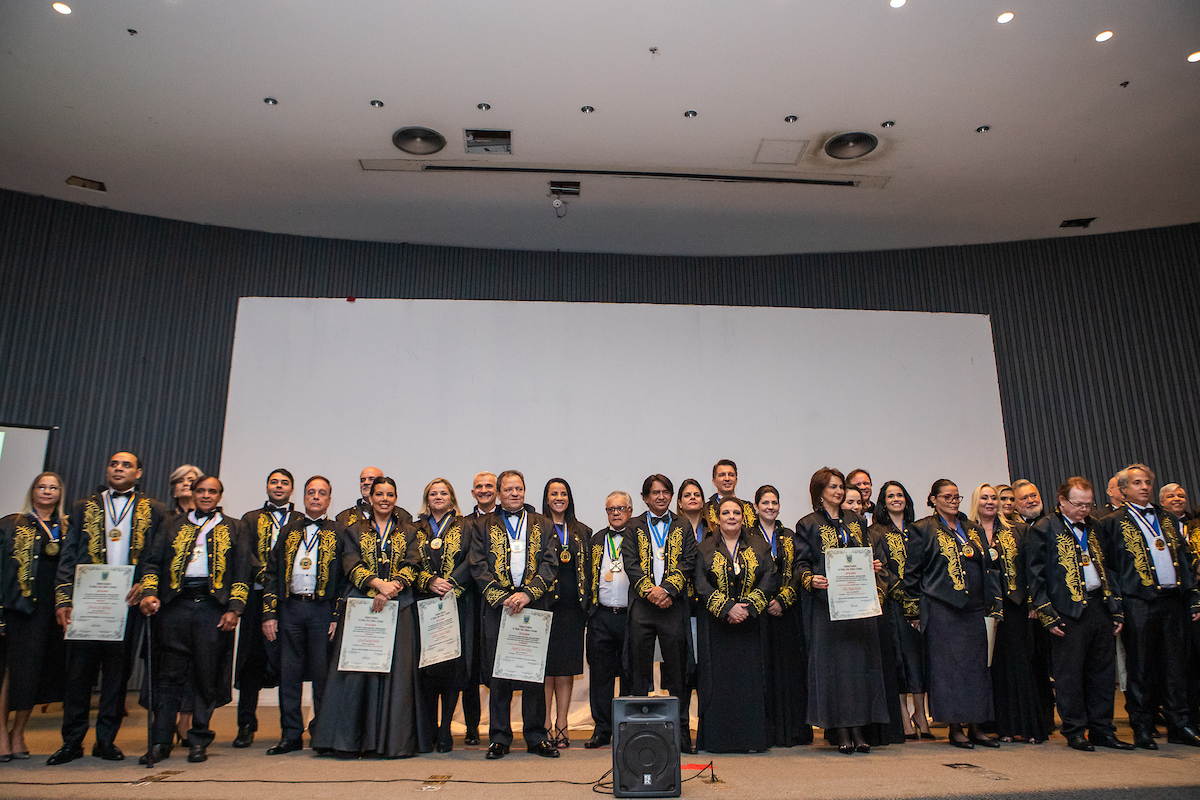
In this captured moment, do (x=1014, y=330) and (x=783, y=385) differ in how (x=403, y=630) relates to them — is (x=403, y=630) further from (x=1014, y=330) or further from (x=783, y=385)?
(x=1014, y=330)

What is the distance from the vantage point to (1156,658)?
412 cm

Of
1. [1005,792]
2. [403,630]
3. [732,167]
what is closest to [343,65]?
[732,167]

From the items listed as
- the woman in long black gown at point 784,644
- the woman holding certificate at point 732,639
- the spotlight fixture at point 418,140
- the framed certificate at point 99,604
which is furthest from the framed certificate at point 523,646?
the spotlight fixture at point 418,140

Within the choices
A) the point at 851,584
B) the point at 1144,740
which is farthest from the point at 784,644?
the point at 1144,740

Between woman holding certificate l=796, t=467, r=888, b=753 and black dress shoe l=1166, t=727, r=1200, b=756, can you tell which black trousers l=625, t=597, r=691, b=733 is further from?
black dress shoe l=1166, t=727, r=1200, b=756

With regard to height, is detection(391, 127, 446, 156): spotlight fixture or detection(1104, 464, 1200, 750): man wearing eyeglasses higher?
detection(391, 127, 446, 156): spotlight fixture

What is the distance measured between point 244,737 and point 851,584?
3215 millimetres

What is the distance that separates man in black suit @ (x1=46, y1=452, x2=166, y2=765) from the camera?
3658mm

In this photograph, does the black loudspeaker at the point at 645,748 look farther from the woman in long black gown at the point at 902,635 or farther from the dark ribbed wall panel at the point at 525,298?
the dark ribbed wall panel at the point at 525,298

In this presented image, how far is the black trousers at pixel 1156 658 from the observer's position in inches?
158

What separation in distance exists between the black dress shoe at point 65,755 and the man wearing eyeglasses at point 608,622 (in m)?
2.39

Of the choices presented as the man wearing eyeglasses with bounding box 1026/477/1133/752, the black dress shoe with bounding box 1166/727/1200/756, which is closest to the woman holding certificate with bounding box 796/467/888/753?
the man wearing eyeglasses with bounding box 1026/477/1133/752

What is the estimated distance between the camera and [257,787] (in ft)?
10.4

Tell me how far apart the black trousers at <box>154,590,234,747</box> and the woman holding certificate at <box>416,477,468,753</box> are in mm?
973
